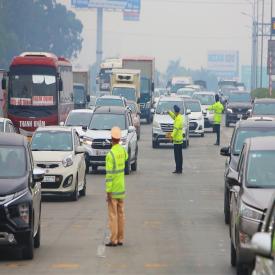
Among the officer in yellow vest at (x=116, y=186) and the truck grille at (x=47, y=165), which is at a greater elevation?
the officer in yellow vest at (x=116, y=186)

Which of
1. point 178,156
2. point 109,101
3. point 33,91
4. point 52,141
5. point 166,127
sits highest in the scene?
point 33,91

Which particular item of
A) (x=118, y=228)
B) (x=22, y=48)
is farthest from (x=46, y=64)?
(x=22, y=48)

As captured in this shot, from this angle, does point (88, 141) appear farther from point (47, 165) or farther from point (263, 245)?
point (263, 245)

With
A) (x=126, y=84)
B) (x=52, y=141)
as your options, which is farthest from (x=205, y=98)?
(x=52, y=141)

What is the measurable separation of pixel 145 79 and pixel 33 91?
28184mm

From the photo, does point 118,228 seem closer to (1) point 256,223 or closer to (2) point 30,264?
(2) point 30,264

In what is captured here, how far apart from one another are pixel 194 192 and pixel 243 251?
1540 centimetres

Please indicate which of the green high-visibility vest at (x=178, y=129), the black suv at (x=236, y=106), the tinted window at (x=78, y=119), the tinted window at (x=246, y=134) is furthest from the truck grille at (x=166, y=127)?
the tinted window at (x=246, y=134)

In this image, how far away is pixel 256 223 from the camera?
624 inches

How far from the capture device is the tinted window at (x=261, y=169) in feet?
57.7

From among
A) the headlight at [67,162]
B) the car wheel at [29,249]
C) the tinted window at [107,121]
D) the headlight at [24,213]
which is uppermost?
the headlight at [24,213]

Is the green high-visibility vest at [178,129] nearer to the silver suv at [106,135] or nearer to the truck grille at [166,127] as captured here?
the silver suv at [106,135]

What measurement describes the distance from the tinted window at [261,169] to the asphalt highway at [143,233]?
1136mm

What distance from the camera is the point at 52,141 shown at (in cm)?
3072
